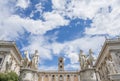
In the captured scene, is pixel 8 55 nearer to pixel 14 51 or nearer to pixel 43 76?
pixel 14 51

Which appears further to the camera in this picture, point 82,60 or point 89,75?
point 82,60

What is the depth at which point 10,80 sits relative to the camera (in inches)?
1013

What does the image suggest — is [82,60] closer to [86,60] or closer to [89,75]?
[86,60]

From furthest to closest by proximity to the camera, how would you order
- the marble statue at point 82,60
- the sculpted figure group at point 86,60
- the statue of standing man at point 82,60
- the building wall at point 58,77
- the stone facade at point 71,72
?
the building wall at point 58,77, the statue of standing man at point 82,60, the marble statue at point 82,60, the sculpted figure group at point 86,60, the stone facade at point 71,72

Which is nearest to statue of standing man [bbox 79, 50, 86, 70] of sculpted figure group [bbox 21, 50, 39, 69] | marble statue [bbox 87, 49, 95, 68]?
marble statue [bbox 87, 49, 95, 68]

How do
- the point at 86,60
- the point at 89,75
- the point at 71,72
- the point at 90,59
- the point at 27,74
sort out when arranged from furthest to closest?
the point at 71,72 < the point at 86,60 < the point at 90,59 < the point at 27,74 < the point at 89,75

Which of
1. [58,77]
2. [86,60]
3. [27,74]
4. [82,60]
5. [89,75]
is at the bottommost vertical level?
[89,75]

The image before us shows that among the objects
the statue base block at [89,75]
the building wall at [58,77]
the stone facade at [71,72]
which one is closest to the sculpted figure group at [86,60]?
the stone facade at [71,72]

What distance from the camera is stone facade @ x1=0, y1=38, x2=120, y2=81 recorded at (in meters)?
21.0

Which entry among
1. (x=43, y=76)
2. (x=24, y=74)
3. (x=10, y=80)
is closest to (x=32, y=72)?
(x=24, y=74)

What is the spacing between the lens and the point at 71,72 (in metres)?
68.8

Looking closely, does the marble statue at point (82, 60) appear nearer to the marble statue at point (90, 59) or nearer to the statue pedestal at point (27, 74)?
the marble statue at point (90, 59)

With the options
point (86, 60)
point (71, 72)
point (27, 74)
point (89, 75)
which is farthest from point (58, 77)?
point (89, 75)

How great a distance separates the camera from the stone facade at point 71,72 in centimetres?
2095
